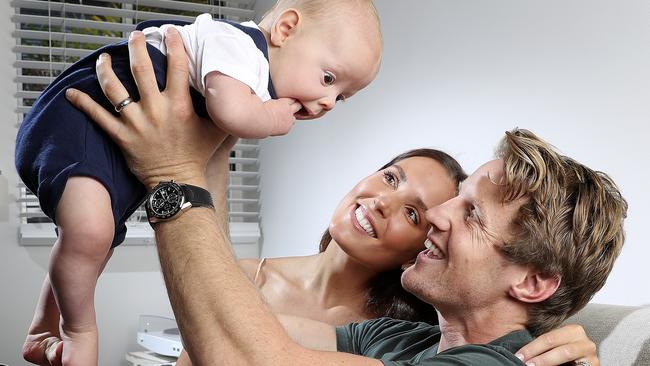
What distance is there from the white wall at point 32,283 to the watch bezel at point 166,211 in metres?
3.29

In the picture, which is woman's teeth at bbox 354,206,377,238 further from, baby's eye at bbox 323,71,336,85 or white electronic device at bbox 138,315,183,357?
white electronic device at bbox 138,315,183,357

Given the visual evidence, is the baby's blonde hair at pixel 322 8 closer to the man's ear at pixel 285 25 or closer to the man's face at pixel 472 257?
the man's ear at pixel 285 25

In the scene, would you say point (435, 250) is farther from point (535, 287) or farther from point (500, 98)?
point (500, 98)

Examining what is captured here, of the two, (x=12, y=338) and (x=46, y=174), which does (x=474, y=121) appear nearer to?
(x=46, y=174)

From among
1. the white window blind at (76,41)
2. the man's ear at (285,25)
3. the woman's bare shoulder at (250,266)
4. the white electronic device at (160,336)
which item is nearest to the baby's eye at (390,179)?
the woman's bare shoulder at (250,266)

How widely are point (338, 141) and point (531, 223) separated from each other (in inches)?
98.1

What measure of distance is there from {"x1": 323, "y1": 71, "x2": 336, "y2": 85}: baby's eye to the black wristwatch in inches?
13.0

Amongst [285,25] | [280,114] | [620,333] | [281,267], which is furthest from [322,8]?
[281,267]

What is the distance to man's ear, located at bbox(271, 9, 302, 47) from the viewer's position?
1356mm

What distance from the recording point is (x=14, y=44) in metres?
4.31

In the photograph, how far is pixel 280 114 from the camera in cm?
127

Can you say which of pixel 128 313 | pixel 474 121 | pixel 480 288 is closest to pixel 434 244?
pixel 480 288

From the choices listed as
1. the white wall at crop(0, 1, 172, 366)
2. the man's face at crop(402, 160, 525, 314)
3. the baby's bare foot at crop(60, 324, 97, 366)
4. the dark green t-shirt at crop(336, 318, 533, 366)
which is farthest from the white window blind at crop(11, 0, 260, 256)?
the man's face at crop(402, 160, 525, 314)

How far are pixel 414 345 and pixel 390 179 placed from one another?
0.61 metres
